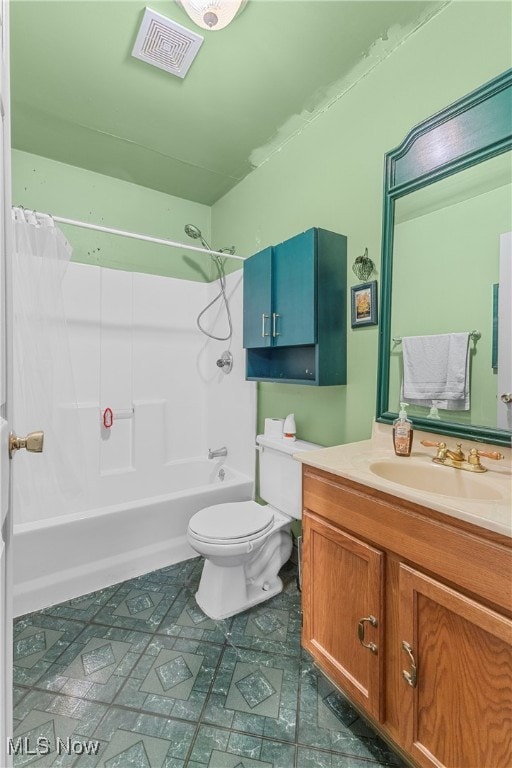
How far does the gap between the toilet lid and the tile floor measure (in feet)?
1.35

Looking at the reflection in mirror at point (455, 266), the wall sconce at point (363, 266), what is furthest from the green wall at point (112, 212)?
the reflection in mirror at point (455, 266)

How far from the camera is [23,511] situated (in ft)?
5.23

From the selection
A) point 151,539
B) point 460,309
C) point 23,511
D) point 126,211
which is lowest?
point 151,539

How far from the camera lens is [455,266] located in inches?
50.0

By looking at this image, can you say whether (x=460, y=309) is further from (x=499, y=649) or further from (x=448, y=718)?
(x=448, y=718)

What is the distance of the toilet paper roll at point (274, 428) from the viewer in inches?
76.9

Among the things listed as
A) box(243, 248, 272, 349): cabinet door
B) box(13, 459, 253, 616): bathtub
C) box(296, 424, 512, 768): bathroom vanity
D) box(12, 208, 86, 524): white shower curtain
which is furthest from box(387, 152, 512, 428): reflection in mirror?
box(12, 208, 86, 524): white shower curtain

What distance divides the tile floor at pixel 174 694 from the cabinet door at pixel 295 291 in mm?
1357

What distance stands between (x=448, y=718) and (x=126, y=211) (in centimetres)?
301

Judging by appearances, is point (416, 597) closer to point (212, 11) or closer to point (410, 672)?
point (410, 672)

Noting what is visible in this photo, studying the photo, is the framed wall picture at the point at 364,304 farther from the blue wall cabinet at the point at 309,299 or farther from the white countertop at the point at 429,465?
the white countertop at the point at 429,465

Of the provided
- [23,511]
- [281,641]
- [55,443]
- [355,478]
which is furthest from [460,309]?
[23,511]

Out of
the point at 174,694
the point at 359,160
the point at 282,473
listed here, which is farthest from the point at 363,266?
the point at 174,694

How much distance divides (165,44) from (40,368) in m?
1.50
